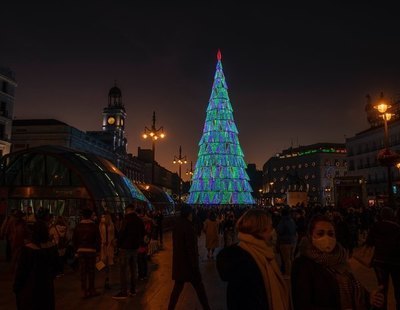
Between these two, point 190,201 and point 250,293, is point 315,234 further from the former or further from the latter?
point 190,201

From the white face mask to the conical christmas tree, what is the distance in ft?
141

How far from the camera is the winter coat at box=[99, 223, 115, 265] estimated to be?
1013 centimetres

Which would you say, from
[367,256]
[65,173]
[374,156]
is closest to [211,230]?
[65,173]

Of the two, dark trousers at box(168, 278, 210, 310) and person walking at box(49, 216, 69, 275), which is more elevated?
person walking at box(49, 216, 69, 275)

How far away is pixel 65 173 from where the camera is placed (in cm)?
2016

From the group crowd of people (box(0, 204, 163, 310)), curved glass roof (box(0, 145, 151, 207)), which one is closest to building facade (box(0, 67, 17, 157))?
curved glass roof (box(0, 145, 151, 207))

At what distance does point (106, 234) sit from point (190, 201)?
1453 inches

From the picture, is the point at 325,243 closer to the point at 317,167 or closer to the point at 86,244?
the point at 86,244

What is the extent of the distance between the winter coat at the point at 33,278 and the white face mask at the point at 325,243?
3.60m

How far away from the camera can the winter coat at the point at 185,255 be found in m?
7.03

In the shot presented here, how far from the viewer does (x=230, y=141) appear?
4788cm

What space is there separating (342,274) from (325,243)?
0.28 m

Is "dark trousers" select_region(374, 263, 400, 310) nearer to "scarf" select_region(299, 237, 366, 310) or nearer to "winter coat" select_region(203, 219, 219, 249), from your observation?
"scarf" select_region(299, 237, 366, 310)

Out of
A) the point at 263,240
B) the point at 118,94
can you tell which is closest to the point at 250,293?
the point at 263,240
